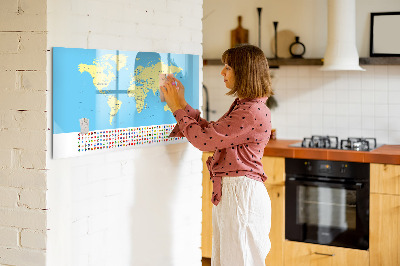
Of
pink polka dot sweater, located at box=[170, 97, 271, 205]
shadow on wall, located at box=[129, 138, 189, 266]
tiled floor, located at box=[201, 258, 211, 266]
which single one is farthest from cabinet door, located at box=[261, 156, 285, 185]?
pink polka dot sweater, located at box=[170, 97, 271, 205]

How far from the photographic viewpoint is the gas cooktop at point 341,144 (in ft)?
14.4

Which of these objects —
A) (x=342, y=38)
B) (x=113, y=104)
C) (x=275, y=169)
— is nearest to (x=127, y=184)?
(x=113, y=104)

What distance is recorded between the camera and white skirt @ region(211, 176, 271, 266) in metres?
2.81

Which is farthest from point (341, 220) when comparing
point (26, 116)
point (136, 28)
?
point (26, 116)

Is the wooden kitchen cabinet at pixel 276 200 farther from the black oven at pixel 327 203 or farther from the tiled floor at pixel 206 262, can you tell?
the tiled floor at pixel 206 262

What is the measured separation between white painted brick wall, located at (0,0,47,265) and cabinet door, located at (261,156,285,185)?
7.78 ft

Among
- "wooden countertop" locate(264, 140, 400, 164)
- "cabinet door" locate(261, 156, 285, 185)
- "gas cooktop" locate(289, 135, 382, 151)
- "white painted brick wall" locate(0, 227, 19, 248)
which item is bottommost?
"white painted brick wall" locate(0, 227, 19, 248)

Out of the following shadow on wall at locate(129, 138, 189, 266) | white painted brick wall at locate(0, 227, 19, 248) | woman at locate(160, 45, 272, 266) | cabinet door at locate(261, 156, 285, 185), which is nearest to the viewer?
white painted brick wall at locate(0, 227, 19, 248)

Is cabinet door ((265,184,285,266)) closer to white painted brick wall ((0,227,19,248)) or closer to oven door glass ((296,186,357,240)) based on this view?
oven door glass ((296,186,357,240))

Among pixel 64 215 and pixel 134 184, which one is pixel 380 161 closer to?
pixel 134 184

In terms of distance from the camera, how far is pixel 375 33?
4.71 m

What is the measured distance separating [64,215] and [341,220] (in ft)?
8.11

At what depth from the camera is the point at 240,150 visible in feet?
9.25

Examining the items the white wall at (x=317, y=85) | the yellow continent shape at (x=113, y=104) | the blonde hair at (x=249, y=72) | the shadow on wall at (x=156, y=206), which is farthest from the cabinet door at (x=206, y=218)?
the yellow continent shape at (x=113, y=104)
